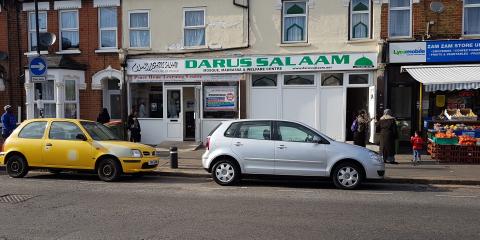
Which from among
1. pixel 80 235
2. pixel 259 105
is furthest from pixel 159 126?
pixel 80 235

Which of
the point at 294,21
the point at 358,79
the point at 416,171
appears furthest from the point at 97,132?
the point at 358,79

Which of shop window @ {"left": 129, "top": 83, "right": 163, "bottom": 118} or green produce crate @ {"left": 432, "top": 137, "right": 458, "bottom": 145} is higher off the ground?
shop window @ {"left": 129, "top": 83, "right": 163, "bottom": 118}

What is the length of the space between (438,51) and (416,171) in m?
5.11

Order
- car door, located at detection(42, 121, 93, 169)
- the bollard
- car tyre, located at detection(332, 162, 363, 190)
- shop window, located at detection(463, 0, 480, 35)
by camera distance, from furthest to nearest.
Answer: shop window, located at detection(463, 0, 480, 35), the bollard, car door, located at detection(42, 121, 93, 169), car tyre, located at detection(332, 162, 363, 190)

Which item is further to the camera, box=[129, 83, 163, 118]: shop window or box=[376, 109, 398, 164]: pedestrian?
box=[129, 83, 163, 118]: shop window

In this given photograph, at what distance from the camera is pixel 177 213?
7.20 m

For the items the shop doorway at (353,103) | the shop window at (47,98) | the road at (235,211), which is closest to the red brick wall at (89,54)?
the shop window at (47,98)

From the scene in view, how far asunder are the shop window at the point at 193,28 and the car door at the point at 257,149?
25.3ft

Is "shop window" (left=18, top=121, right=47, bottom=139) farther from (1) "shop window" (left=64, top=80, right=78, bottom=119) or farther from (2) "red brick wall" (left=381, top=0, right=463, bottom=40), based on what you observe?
(2) "red brick wall" (left=381, top=0, right=463, bottom=40)

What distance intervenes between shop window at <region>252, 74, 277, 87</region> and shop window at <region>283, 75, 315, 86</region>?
1.35 feet

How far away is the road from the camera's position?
19.9 feet

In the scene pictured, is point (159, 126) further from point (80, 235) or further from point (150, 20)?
point (80, 235)

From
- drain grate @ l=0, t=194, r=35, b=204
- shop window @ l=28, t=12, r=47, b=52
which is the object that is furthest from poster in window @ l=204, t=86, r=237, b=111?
drain grate @ l=0, t=194, r=35, b=204

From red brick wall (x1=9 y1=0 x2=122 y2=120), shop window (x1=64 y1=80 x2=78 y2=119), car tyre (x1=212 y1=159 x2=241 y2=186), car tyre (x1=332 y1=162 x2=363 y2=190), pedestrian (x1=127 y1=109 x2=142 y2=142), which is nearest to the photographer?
car tyre (x1=332 y1=162 x2=363 y2=190)
